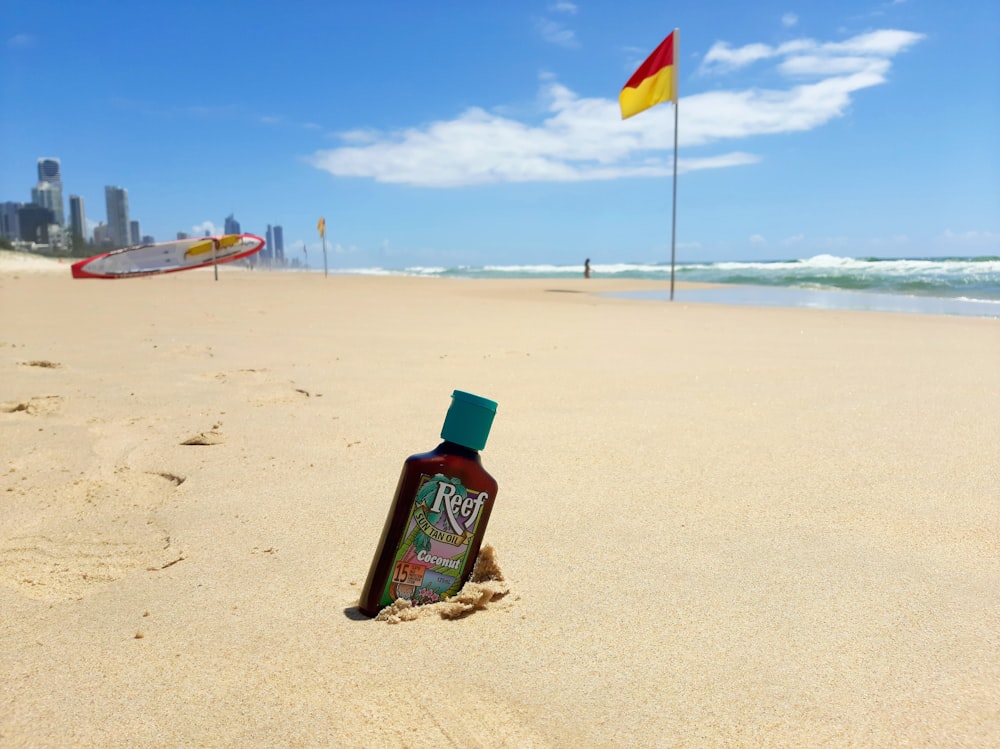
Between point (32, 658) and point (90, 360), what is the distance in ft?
11.6

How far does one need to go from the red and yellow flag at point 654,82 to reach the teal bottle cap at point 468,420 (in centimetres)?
1271

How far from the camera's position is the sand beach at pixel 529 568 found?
40.0 inches

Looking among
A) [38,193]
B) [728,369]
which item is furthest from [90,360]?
[38,193]

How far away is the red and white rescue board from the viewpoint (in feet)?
69.1

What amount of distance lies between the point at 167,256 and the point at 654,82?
18.3 meters

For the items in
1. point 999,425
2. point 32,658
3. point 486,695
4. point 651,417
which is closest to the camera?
point 486,695

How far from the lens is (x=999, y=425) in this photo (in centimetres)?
267

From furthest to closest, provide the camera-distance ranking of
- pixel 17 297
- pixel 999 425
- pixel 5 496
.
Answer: pixel 17 297 → pixel 999 425 → pixel 5 496

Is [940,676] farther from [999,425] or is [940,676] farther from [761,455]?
[999,425]

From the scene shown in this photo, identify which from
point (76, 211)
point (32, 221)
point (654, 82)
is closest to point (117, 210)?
point (76, 211)

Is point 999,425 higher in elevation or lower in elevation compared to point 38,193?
lower

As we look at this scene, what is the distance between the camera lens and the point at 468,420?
4.04ft

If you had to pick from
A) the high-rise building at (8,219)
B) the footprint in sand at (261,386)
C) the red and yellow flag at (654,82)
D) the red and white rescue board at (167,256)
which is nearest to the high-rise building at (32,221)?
the high-rise building at (8,219)

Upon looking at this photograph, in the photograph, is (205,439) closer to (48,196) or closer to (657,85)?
(657,85)
